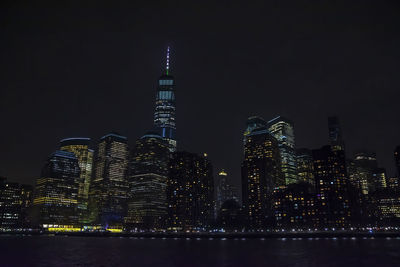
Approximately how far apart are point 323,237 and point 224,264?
146702mm

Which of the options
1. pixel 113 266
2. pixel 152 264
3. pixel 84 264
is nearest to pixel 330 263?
pixel 152 264

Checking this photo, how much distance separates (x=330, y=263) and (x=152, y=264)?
36.9 meters

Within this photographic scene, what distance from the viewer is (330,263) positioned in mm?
70188

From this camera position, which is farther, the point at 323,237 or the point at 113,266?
the point at 323,237

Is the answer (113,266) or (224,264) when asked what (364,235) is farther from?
(113,266)

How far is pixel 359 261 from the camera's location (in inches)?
2852

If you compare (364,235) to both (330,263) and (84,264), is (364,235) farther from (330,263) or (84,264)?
(84,264)

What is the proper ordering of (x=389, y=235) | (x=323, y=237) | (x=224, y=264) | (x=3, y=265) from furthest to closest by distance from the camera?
(x=323, y=237) → (x=389, y=235) → (x=224, y=264) → (x=3, y=265)

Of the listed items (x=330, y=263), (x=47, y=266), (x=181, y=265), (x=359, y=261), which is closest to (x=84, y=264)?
(x=47, y=266)

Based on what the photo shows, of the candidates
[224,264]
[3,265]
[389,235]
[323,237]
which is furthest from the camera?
[323,237]

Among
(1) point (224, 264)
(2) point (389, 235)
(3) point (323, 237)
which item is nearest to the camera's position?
(1) point (224, 264)

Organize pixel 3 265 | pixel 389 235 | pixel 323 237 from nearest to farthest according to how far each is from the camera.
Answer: pixel 3 265 < pixel 389 235 < pixel 323 237

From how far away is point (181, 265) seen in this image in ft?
221

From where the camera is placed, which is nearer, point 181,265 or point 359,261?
point 181,265
